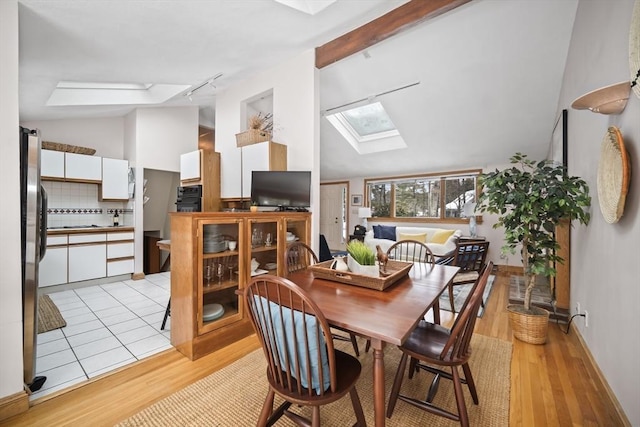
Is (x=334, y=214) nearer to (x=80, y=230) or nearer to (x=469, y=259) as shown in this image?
(x=469, y=259)

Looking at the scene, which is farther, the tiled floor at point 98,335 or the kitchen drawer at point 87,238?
the kitchen drawer at point 87,238

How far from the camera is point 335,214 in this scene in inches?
305

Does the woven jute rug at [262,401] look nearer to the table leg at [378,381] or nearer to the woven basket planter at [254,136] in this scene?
the table leg at [378,381]

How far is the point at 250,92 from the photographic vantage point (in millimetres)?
3705

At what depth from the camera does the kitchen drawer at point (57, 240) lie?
3.59m

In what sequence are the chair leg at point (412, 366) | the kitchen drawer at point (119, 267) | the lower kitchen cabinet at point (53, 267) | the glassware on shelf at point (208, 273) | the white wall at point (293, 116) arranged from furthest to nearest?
the kitchen drawer at point (119, 267)
the lower kitchen cabinet at point (53, 267)
the white wall at point (293, 116)
the glassware on shelf at point (208, 273)
the chair leg at point (412, 366)

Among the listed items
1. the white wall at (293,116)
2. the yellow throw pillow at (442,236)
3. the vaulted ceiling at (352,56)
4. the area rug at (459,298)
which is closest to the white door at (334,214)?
the yellow throw pillow at (442,236)

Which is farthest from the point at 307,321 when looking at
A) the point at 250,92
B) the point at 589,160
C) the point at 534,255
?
the point at 250,92

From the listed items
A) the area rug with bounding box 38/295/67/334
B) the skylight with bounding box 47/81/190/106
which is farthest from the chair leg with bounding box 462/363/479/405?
the skylight with bounding box 47/81/190/106

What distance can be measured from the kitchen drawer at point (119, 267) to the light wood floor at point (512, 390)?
9.38ft

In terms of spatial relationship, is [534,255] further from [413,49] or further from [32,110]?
[32,110]

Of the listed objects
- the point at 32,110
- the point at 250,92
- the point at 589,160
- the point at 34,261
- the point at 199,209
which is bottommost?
the point at 34,261

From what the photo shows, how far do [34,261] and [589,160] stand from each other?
4.12 meters

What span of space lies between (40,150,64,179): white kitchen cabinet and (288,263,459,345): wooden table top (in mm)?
4291
